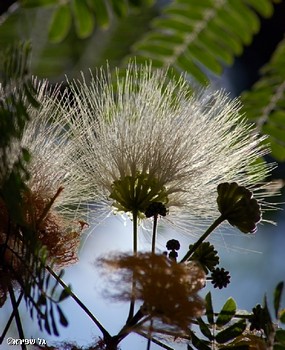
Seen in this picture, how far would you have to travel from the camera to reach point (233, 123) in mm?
1314

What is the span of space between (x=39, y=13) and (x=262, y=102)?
3.26 feet

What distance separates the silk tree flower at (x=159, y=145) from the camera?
4.29 feet

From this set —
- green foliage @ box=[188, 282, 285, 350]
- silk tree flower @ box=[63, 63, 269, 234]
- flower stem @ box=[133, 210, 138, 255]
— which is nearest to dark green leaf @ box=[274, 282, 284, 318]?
green foliage @ box=[188, 282, 285, 350]

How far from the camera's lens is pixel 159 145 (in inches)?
51.7

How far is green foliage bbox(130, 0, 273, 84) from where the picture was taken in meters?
Result: 1.90

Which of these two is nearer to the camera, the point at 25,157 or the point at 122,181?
the point at 25,157

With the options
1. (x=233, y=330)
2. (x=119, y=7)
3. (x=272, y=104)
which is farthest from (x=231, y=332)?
(x=272, y=104)

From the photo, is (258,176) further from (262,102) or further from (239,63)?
(239,63)

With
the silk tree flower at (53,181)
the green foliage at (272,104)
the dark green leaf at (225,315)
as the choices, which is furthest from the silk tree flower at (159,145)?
the green foliage at (272,104)

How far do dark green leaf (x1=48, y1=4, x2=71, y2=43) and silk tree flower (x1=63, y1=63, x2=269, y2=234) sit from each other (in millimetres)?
440

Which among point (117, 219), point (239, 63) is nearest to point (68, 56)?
point (117, 219)

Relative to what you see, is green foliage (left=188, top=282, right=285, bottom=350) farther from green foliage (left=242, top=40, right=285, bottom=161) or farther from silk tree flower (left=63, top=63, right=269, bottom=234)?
green foliage (left=242, top=40, right=285, bottom=161)

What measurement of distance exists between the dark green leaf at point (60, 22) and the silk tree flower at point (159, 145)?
1.44ft

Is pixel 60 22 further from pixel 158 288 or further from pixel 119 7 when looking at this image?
pixel 158 288
